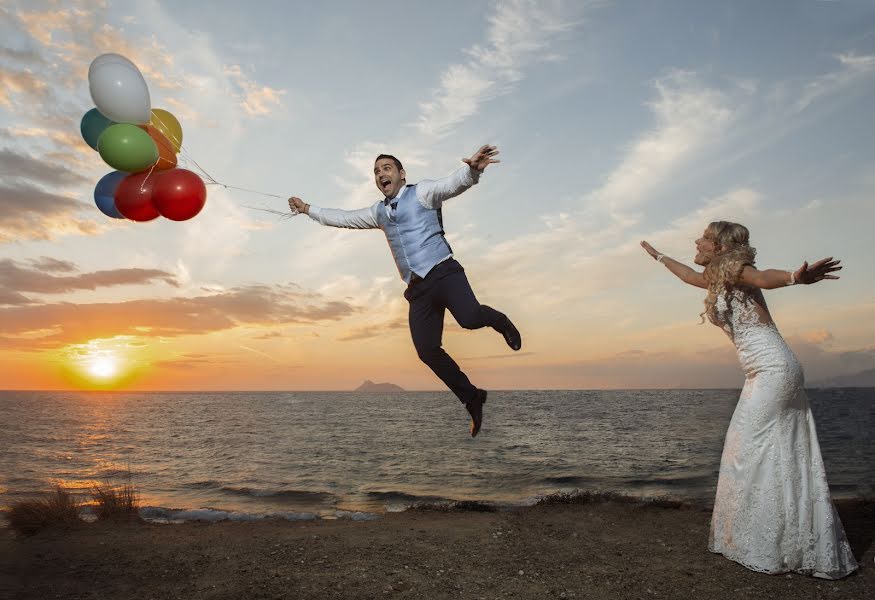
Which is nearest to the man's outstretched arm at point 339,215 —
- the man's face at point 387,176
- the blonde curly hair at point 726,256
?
the man's face at point 387,176

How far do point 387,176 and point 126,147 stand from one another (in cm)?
237

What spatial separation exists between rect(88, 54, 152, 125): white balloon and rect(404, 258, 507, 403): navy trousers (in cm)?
299

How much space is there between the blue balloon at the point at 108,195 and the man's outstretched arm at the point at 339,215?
6.05 feet

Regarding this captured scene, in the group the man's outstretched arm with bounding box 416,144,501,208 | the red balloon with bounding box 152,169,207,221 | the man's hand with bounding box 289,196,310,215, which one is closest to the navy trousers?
the man's outstretched arm with bounding box 416,144,501,208

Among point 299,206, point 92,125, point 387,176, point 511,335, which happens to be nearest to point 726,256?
point 511,335

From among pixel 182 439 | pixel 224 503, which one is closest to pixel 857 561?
pixel 224 503

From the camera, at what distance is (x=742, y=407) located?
219 inches

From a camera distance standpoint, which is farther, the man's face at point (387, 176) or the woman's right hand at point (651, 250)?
the woman's right hand at point (651, 250)

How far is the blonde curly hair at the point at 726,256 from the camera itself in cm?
529

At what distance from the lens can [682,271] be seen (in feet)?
18.5

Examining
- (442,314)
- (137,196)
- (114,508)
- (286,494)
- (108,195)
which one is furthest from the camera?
(286,494)

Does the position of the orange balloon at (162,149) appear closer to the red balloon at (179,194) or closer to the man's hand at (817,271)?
the red balloon at (179,194)

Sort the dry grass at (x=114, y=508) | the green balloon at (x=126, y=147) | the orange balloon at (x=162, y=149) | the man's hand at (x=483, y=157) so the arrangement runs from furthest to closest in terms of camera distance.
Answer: the dry grass at (x=114, y=508)
the orange balloon at (x=162, y=149)
the green balloon at (x=126, y=147)
the man's hand at (x=483, y=157)

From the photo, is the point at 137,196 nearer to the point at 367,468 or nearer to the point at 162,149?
the point at 162,149
